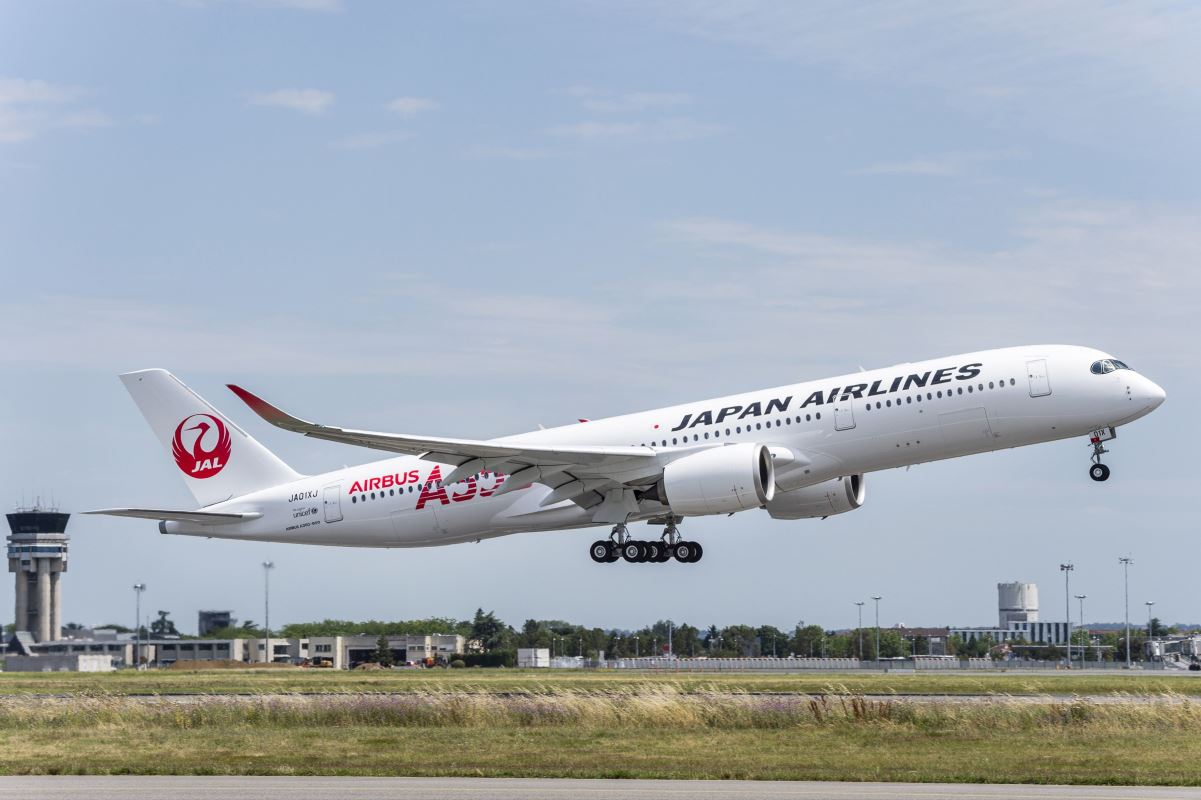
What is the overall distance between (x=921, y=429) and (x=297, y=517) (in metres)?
22.1

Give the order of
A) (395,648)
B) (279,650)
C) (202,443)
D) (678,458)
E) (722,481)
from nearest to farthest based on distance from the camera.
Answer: (722,481) < (678,458) < (202,443) < (395,648) < (279,650)

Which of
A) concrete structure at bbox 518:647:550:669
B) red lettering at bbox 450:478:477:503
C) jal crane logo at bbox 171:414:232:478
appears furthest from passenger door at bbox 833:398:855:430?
concrete structure at bbox 518:647:550:669

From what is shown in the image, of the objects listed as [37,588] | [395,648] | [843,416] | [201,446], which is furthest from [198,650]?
[843,416]

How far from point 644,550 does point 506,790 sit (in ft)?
75.6

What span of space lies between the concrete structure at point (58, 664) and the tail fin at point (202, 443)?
56.0 meters

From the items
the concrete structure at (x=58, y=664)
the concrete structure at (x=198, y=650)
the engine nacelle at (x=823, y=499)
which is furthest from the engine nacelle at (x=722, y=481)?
the concrete structure at (x=198, y=650)

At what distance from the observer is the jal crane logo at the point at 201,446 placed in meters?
54.4

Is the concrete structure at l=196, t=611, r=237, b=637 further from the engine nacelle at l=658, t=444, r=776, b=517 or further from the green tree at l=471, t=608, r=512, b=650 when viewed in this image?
the engine nacelle at l=658, t=444, r=776, b=517

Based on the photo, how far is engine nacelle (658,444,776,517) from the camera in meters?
42.4

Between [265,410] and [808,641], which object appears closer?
[265,410]

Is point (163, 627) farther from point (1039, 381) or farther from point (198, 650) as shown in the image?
point (1039, 381)

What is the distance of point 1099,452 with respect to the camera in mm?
42875

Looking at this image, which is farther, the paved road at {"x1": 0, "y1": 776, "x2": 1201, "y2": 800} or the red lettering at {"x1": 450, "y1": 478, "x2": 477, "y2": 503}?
the red lettering at {"x1": 450, "y1": 478, "x2": 477, "y2": 503}

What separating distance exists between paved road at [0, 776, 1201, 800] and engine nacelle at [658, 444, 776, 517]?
17067 mm
